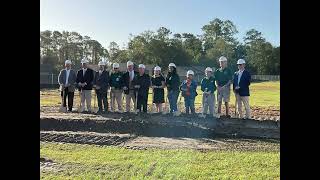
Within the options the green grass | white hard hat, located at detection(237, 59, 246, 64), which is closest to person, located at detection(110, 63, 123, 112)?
the green grass

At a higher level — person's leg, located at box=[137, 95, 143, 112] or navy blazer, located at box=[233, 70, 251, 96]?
navy blazer, located at box=[233, 70, 251, 96]

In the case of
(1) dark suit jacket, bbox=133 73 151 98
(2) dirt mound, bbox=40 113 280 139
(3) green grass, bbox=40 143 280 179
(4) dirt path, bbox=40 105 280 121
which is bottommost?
(3) green grass, bbox=40 143 280 179

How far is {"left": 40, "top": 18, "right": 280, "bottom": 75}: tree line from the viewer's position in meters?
2.63

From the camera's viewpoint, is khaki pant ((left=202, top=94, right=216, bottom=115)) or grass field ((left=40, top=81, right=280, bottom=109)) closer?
grass field ((left=40, top=81, right=280, bottom=109))

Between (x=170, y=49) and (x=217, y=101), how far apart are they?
1497 mm

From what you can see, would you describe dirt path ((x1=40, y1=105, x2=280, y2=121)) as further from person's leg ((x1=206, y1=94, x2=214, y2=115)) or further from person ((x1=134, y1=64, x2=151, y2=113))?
person ((x1=134, y1=64, x2=151, y2=113))

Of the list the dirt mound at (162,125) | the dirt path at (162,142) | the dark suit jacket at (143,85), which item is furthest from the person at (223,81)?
the dark suit jacket at (143,85)

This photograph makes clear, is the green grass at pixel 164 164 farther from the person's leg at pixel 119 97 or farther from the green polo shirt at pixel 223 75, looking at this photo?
the person's leg at pixel 119 97

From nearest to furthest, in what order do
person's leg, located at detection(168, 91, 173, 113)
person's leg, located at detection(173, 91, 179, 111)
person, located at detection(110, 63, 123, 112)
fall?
1. person's leg, located at detection(173, 91, 179, 111)
2. person's leg, located at detection(168, 91, 173, 113)
3. person, located at detection(110, 63, 123, 112)

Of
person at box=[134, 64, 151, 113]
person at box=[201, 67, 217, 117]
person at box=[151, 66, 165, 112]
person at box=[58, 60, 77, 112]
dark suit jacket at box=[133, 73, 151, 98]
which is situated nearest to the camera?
person at box=[58, 60, 77, 112]

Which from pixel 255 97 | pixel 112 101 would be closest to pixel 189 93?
pixel 255 97

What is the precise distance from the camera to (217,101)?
4367 mm
